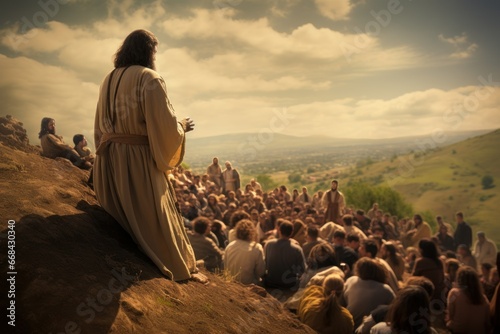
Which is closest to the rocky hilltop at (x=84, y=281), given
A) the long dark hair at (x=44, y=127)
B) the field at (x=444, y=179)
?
the long dark hair at (x=44, y=127)

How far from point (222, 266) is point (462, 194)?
105735mm

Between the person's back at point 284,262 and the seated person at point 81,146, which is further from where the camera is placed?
the seated person at point 81,146

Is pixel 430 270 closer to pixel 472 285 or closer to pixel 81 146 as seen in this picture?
pixel 472 285

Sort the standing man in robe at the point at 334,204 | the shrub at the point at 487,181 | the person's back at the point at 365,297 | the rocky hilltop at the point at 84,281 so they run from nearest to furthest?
the rocky hilltop at the point at 84,281, the person's back at the point at 365,297, the standing man in robe at the point at 334,204, the shrub at the point at 487,181

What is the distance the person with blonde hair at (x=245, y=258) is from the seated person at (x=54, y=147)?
9.18 feet

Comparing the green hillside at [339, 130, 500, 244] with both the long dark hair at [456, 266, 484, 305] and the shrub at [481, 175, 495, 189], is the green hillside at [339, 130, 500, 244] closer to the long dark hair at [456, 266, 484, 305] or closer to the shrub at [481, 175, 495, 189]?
the shrub at [481, 175, 495, 189]

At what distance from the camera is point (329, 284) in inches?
201

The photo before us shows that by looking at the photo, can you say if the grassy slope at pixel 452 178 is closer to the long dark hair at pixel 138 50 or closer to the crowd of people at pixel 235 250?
the crowd of people at pixel 235 250

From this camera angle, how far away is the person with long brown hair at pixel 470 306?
528 centimetres

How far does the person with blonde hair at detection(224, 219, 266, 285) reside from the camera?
21.7 ft

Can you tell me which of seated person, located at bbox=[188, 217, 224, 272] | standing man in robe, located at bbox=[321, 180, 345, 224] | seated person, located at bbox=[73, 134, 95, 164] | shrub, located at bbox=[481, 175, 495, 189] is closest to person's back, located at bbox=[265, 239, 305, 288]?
seated person, located at bbox=[188, 217, 224, 272]

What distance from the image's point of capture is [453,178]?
10850 cm

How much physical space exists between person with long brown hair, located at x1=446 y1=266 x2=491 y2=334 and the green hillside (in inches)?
3219

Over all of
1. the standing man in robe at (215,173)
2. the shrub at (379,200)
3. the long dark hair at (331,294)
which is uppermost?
the standing man in robe at (215,173)
